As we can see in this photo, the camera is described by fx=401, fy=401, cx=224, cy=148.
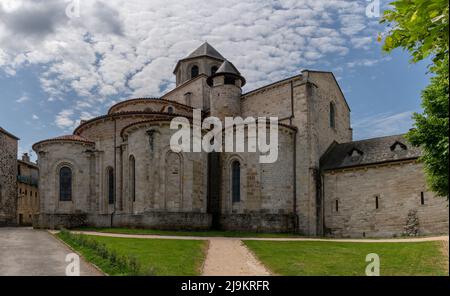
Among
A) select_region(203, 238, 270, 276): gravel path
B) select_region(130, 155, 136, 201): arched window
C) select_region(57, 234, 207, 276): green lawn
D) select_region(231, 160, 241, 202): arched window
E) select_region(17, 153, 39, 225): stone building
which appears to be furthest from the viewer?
select_region(17, 153, 39, 225): stone building

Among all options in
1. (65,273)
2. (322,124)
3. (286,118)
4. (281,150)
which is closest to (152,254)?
(65,273)

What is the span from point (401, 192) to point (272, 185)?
8.48m

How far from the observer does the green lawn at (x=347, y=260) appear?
12.0 meters

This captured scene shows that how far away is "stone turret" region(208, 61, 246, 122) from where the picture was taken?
112 ft

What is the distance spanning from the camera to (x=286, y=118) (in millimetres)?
31703

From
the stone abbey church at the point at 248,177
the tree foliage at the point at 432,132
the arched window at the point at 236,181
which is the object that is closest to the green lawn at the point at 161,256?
the stone abbey church at the point at 248,177

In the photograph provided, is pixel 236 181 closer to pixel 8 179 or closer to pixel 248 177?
pixel 248 177

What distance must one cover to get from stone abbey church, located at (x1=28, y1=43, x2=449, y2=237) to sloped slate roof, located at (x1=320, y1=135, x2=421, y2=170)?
0.30 ft

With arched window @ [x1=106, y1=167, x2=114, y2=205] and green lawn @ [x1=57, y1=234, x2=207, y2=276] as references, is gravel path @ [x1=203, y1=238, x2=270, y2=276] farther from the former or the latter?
arched window @ [x1=106, y1=167, x2=114, y2=205]

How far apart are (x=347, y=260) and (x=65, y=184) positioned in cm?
2538

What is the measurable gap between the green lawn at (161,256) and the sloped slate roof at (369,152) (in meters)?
14.2

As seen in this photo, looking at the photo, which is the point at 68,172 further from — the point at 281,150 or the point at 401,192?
the point at 401,192

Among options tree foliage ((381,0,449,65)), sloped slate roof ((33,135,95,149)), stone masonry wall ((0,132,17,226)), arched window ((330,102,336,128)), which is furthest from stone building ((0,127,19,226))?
tree foliage ((381,0,449,65))

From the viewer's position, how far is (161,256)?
14734mm
